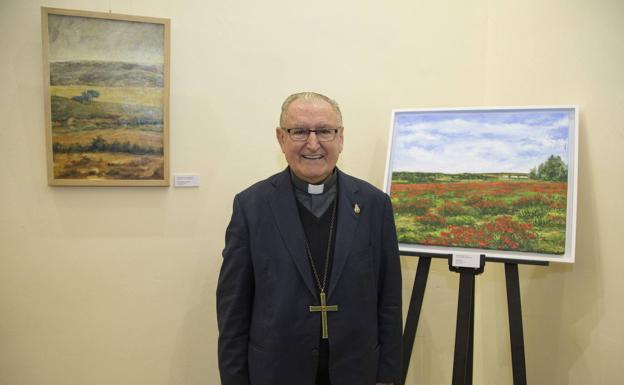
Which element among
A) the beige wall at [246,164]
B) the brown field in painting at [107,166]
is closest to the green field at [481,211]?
the beige wall at [246,164]

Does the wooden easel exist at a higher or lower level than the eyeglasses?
lower

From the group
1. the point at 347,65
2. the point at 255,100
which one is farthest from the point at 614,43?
the point at 255,100

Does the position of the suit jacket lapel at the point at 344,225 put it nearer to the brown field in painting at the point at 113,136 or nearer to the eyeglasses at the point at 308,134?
the eyeglasses at the point at 308,134

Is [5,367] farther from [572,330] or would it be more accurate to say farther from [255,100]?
[572,330]

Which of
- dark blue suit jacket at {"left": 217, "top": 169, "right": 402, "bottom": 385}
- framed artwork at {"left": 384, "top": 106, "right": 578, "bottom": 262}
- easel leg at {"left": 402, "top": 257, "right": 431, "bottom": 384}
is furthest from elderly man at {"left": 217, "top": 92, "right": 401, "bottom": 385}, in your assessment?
framed artwork at {"left": 384, "top": 106, "right": 578, "bottom": 262}

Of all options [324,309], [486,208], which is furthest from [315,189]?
[486,208]

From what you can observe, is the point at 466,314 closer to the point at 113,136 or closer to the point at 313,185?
the point at 313,185

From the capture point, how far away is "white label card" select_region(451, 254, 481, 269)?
1.98 meters

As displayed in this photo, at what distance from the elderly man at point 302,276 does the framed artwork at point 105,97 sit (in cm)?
82

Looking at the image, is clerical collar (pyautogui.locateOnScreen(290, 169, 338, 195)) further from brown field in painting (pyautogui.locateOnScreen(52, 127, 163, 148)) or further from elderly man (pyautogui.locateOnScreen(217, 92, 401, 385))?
brown field in painting (pyautogui.locateOnScreen(52, 127, 163, 148))

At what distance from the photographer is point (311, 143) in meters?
1.64

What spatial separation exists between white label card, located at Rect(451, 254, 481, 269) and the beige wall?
56cm

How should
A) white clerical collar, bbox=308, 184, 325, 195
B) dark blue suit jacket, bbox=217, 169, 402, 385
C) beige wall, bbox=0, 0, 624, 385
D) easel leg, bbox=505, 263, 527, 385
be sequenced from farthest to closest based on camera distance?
beige wall, bbox=0, 0, 624, 385
easel leg, bbox=505, 263, 527, 385
white clerical collar, bbox=308, 184, 325, 195
dark blue suit jacket, bbox=217, 169, 402, 385

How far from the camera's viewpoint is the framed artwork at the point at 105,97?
6.88ft
